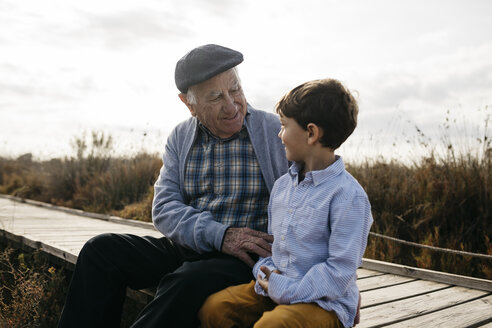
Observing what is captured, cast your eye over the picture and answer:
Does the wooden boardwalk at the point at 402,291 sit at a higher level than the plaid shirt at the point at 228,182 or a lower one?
lower

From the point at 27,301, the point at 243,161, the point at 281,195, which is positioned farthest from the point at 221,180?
the point at 27,301

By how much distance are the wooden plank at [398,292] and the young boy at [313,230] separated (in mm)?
1105

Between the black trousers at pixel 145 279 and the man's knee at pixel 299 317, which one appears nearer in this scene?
the man's knee at pixel 299 317

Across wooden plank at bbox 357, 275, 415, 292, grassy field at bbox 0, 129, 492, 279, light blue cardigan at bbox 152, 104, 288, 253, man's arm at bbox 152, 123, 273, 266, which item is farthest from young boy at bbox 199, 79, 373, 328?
grassy field at bbox 0, 129, 492, 279

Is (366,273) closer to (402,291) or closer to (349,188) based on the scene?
(402,291)

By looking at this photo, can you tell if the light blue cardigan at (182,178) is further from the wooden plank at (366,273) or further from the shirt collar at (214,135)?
the wooden plank at (366,273)

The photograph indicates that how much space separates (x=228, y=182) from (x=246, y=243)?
0.43 meters

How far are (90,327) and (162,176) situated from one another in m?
0.95

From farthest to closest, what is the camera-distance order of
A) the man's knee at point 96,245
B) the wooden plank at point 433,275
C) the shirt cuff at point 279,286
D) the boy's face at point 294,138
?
the wooden plank at point 433,275 < the man's knee at point 96,245 < the boy's face at point 294,138 < the shirt cuff at point 279,286

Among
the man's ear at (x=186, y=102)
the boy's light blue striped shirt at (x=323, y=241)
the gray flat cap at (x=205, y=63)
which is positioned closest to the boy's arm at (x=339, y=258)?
the boy's light blue striped shirt at (x=323, y=241)

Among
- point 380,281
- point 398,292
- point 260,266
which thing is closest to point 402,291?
point 398,292

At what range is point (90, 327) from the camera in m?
2.43

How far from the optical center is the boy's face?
1975 millimetres

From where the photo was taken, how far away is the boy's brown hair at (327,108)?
1910 mm
